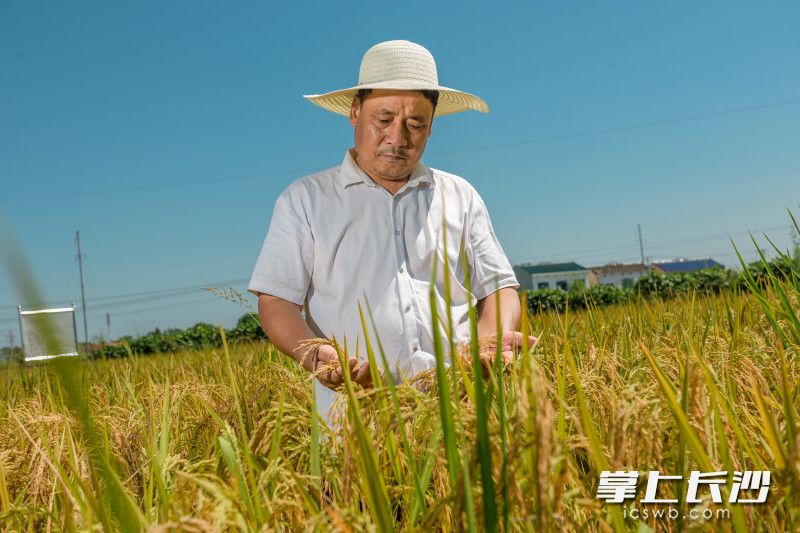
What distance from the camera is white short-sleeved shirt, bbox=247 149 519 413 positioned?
2488 mm

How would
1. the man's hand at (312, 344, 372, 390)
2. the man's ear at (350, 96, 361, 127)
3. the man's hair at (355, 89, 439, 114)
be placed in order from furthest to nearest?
the man's ear at (350, 96, 361, 127) → the man's hair at (355, 89, 439, 114) → the man's hand at (312, 344, 372, 390)

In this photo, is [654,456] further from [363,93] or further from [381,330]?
[363,93]

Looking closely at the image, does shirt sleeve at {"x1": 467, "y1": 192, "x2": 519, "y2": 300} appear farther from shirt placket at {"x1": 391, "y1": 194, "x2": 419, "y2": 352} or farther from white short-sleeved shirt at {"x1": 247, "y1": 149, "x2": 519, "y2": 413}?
shirt placket at {"x1": 391, "y1": 194, "x2": 419, "y2": 352}

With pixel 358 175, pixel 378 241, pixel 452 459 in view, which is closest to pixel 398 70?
pixel 358 175

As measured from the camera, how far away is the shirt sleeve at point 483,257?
8.96 ft

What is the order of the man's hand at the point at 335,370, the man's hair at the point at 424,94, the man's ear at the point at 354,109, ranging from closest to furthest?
the man's hand at the point at 335,370 → the man's hair at the point at 424,94 → the man's ear at the point at 354,109

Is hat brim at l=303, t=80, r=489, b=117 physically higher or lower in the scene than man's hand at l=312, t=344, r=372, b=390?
higher

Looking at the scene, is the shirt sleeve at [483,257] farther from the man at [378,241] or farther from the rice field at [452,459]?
the rice field at [452,459]

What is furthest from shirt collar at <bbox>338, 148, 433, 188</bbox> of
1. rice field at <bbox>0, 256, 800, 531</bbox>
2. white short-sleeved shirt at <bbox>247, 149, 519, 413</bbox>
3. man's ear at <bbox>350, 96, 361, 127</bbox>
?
rice field at <bbox>0, 256, 800, 531</bbox>

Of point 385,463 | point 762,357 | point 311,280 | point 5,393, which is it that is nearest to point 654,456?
point 385,463

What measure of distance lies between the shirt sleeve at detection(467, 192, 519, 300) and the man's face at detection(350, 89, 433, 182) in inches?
16.6

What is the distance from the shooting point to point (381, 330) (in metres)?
2.44

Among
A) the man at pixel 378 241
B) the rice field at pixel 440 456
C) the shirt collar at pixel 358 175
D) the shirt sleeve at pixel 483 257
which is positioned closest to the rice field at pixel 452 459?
the rice field at pixel 440 456

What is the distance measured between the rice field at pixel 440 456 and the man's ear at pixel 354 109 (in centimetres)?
97
